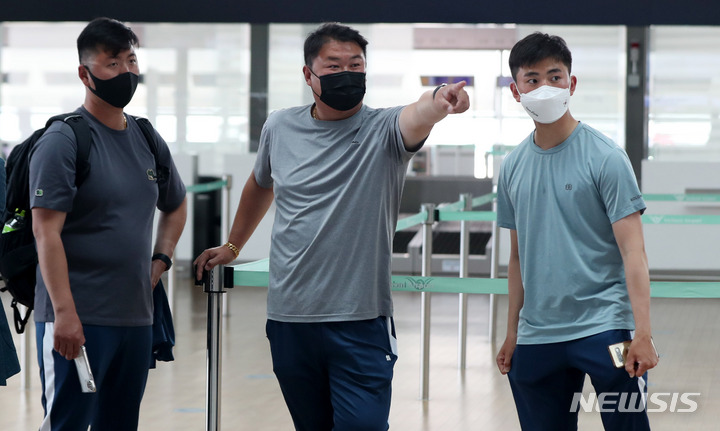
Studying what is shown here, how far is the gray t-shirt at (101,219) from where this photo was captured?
2588 mm

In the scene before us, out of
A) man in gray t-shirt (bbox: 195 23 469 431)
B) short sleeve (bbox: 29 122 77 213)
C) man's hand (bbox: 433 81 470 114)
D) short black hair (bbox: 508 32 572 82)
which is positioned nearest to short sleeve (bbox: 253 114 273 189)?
man in gray t-shirt (bbox: 195 23 469 431)

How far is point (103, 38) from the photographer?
275 centimetres

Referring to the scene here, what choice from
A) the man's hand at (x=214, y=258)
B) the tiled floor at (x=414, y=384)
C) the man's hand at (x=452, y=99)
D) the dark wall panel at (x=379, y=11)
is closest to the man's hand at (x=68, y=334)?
the man's hand at (x=214, y=258)

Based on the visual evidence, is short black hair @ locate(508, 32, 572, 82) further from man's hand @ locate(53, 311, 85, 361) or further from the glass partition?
the glass partition

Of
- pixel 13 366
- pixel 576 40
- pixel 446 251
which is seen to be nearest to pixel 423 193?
pixel 446 251

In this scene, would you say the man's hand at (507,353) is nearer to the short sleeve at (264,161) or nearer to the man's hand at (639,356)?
the man's hand at (639,356)

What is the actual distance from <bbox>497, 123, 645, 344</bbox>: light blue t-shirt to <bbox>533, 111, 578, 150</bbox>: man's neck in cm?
2

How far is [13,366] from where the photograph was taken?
9.63ft

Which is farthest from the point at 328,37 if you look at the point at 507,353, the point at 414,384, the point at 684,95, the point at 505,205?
the point at 684,95

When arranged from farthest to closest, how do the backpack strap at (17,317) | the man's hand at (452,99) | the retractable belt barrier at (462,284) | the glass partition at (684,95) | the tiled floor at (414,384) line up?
the glass partition at (684,95)
the tiled floor at (414,384)
the retractable belt barrier at (462,284)
the backpack strap at (17,317)
the man's hand at (452,99)

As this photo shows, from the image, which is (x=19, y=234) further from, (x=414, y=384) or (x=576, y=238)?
(x=414, y=384)

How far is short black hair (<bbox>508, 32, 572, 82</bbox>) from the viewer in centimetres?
252

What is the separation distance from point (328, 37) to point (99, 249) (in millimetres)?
851

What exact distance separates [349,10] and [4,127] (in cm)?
955
